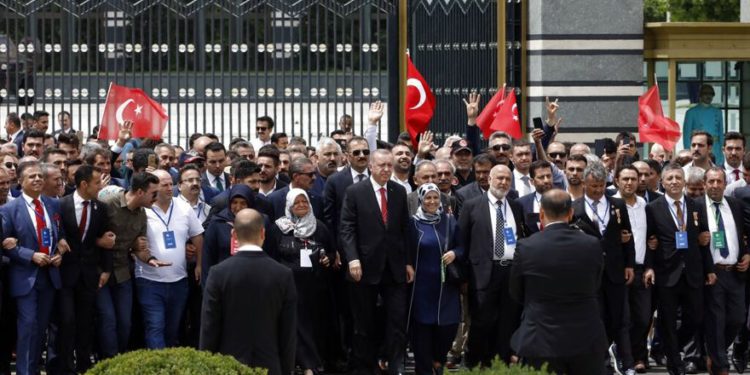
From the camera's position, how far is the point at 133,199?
1442 centimetres

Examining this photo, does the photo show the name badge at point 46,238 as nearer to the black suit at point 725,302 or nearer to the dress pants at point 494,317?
the dress pants at point 494,317

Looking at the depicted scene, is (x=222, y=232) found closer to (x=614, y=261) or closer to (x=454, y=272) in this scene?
(x=454, y=272)

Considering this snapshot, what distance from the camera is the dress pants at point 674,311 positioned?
15273 millimetres

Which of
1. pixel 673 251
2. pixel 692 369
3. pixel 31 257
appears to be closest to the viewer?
pixel 31 257

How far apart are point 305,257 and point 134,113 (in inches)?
237

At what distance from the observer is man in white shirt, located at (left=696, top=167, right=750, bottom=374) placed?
1540 cm

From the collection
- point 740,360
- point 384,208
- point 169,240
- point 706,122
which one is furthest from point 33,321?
point 706,122

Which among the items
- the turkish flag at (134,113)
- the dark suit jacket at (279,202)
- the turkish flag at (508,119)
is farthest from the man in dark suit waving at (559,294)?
the turkish flag at (134,113)

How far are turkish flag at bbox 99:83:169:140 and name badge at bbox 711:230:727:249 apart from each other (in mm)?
7428

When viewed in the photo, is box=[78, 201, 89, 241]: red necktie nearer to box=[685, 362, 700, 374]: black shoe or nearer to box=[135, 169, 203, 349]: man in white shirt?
box=[135, 169, 203, 349]: man in white shirt

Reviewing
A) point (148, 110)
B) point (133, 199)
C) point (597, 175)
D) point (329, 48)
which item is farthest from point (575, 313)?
point (329, 48)

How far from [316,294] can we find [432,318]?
104cm

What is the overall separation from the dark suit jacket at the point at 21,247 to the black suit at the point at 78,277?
16cm

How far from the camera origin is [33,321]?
554 inches
